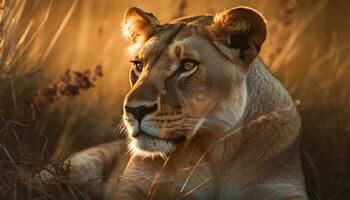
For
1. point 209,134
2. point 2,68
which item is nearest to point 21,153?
point 2,68

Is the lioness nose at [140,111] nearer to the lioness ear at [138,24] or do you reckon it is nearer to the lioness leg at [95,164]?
the lioness ear at [138,24]

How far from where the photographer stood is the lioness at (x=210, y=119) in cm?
498

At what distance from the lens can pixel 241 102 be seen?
5195mm

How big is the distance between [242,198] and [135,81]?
36.2 inches

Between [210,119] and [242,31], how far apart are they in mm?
548

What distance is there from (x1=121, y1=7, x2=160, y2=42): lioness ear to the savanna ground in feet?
1.69

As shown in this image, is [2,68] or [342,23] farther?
[342,23]

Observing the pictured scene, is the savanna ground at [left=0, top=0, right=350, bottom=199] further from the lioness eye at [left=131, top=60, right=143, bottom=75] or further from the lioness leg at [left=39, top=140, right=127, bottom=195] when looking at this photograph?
the lioness eye at [left=131, top=60, right=143, bottom=75]

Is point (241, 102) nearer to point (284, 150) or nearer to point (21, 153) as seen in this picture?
point (284, 150)

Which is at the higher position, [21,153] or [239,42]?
[239,42]

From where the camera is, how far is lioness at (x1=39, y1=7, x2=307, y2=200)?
4.98 meters

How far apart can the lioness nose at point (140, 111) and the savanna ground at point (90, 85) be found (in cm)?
54

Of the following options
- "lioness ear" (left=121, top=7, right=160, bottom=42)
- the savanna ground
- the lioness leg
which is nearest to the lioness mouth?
the savanna ground

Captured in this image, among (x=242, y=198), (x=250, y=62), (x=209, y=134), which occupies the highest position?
(x=250, y=62)
